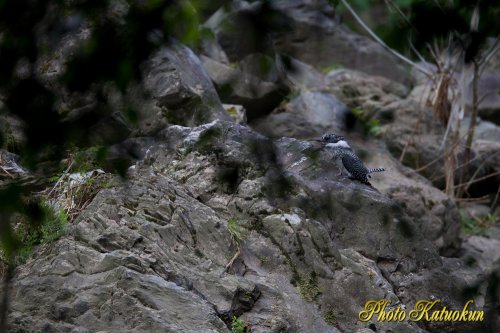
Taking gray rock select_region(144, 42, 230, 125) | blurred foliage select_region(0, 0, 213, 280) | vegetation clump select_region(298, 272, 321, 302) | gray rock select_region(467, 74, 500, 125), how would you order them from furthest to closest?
gray rock select_region(467, 74, 500, 125) < gray rock select_region(144, 42, 230, 125) < vegetation clump select_region(298, 272, 321, 302) < blurred foliage select_region(0, 0, 213, 280)

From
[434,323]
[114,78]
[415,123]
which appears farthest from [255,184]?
[415,123]

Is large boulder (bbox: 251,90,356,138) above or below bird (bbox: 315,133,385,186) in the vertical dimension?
below

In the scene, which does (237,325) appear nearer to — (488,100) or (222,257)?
(222,257)

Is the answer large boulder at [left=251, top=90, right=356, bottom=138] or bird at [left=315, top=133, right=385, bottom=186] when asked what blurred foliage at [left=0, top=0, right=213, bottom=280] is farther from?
large boulder at [left=251, top=90, right=356, bottom=138]

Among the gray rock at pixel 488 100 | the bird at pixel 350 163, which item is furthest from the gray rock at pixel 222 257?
the gray rock at pixel 488 100

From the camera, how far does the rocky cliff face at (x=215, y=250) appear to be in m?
4.18

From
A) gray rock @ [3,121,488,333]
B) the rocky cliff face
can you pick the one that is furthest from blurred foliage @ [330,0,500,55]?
gray rock @ [3,121,488,333]

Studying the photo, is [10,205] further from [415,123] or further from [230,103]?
[415,123]

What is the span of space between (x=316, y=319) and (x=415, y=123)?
201 inches

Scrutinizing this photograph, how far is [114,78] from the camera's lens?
1974 millimetres

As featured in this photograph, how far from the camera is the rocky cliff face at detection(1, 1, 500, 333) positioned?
4176mm

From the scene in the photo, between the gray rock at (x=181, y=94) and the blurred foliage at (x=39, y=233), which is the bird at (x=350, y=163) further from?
the blurred foliage at (x=39, y=233)

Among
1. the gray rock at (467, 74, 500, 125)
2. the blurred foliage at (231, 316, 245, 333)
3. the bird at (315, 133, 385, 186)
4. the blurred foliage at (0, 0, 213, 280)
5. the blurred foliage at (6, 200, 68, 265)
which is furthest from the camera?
the gray rock at (467, 74, 500, 125)

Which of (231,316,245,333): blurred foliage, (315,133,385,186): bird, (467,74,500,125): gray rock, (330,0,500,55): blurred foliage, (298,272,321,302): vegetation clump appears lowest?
(467,74,500,125): gray rock
